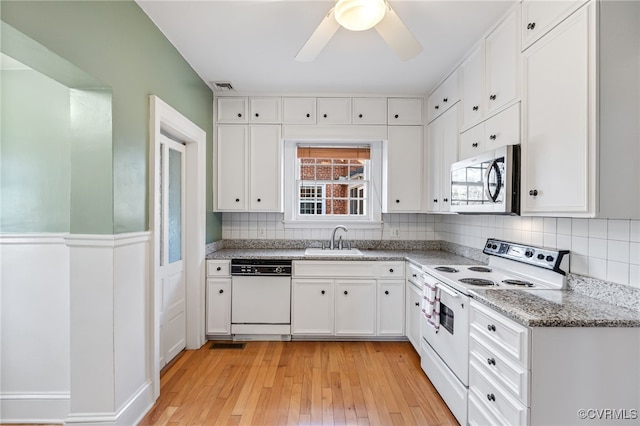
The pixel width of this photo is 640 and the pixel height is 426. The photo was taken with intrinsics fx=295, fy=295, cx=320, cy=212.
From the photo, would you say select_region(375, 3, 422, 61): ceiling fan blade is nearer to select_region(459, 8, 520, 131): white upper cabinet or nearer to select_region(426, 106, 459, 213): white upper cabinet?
select_region(459, 8, 520, 131): white upper cabinet

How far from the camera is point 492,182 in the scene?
1.95 m

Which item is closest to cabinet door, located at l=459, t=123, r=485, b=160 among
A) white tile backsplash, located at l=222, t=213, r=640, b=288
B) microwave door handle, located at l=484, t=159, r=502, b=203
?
microwave door handle, located at l=484, t=159, r=502, b=203

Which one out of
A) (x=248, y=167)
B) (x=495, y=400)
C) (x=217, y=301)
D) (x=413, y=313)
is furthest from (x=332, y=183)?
(x=495, y=400)

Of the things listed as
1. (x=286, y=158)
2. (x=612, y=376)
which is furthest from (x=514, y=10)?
(x=286, y=158)

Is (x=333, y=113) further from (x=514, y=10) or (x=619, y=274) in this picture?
(x=619, y=274)

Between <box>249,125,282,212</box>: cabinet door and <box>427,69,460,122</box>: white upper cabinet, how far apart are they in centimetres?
170

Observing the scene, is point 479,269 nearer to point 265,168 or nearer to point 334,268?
point 334,268

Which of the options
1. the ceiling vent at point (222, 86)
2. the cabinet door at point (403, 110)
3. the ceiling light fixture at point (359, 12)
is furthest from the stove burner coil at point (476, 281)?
the ceiling vent at point (222, 86)

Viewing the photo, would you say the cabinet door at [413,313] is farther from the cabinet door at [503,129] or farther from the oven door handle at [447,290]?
the cabinet door at [503,129]

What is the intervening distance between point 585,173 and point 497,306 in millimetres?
758

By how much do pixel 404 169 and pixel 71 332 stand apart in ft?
10.4

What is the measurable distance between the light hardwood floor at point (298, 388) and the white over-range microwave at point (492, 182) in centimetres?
143

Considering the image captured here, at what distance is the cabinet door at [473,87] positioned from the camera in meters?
2.27

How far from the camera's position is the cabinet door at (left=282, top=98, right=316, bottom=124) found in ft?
10.9
